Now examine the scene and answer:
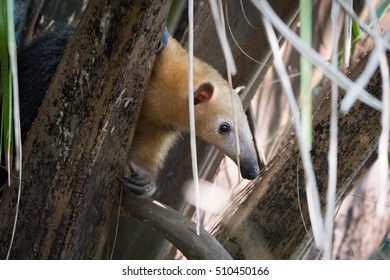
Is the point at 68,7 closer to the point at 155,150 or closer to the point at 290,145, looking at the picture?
the point at 155,150

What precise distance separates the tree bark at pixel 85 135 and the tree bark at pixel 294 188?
52cm

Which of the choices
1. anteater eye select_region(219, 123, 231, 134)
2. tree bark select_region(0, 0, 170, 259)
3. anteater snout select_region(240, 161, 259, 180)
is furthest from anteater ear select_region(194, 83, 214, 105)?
tree bark select_region(0, 0, 170, 259)

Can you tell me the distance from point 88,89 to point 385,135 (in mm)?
1093

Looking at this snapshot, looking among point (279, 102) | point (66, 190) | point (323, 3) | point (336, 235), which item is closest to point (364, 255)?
point (336, 235)

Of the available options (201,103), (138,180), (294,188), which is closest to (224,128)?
(201,103)

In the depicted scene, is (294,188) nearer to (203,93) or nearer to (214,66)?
(203,93)

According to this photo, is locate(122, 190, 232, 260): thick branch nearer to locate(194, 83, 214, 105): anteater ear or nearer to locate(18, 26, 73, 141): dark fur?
locate(194, 83, 214, 105): anteater ear

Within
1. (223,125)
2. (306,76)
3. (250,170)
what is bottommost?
(250,170)

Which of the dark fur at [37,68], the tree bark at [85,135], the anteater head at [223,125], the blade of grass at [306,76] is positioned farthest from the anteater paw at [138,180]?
the blade of grass at [306,76]

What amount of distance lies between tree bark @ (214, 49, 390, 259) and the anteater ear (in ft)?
1.65

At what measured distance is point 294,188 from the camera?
241 cm

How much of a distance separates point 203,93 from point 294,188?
0.69 meters

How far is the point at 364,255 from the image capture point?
444cm

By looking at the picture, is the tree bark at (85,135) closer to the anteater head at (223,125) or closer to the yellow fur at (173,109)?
the yellow fur at (173,109)
